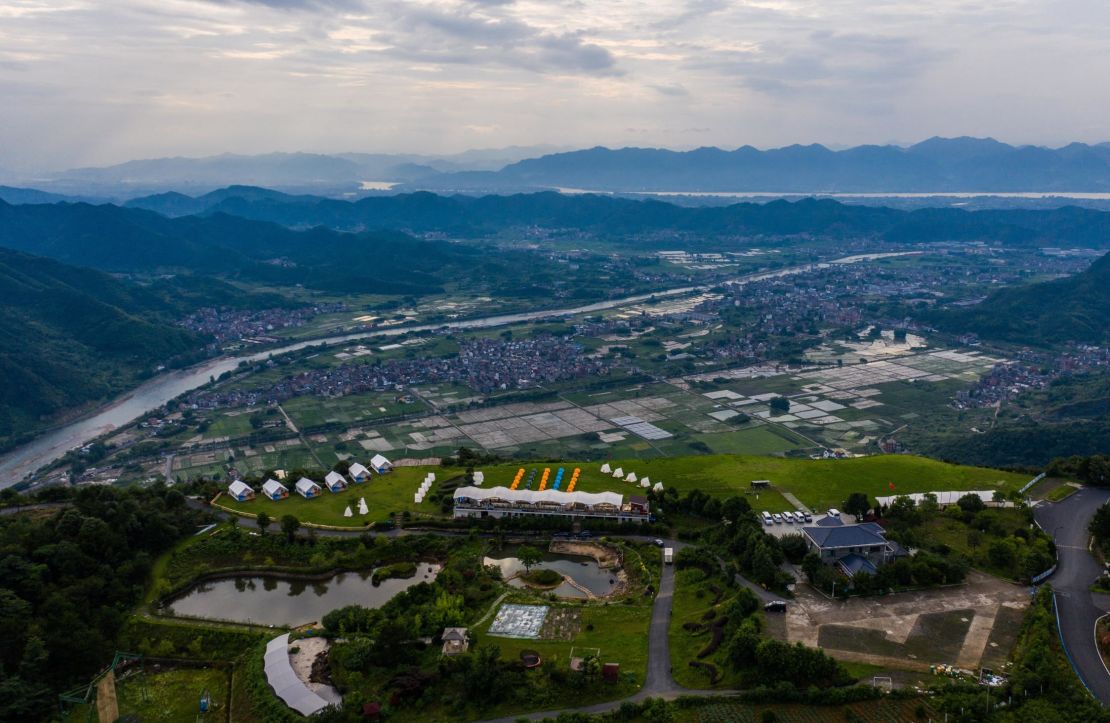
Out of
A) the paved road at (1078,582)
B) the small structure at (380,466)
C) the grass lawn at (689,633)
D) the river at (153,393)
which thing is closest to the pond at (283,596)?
the grass lawn at (689,633)

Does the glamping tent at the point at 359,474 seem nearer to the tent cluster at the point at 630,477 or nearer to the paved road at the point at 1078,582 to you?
the tent cluster at the point at 630,477

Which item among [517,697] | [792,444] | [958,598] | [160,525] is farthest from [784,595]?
[792,444]

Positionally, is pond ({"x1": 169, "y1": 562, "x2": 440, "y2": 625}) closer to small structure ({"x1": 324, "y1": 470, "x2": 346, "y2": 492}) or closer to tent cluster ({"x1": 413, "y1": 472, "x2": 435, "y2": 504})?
tent cluster ({"x1": 413, "y1": 472, "x2": 435, "y2": 504})

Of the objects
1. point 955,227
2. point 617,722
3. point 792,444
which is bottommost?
point 792,444

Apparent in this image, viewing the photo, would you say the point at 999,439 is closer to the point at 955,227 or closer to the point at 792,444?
the point at 792,444

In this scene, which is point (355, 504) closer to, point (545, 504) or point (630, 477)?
point (545, 504)

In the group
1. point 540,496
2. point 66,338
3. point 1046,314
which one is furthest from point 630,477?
point 1046,314
